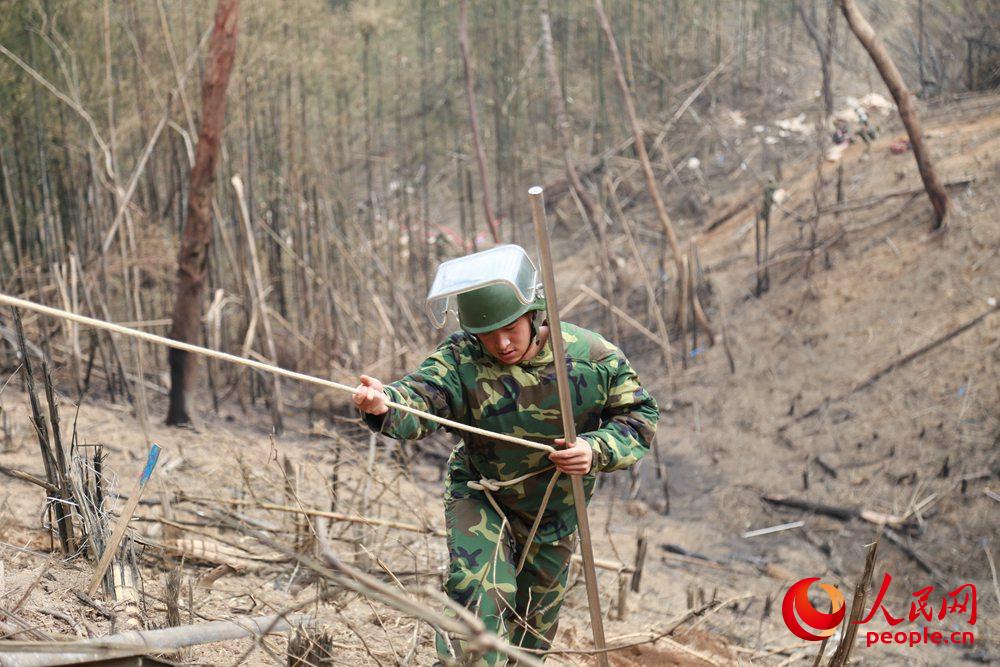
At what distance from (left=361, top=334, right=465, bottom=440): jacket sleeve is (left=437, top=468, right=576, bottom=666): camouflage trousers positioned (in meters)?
0.28

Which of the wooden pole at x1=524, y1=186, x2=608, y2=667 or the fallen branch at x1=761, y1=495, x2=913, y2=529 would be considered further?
the fallen branch at x1=761, y1=495, x2=913, y2=529

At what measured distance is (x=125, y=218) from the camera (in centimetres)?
728

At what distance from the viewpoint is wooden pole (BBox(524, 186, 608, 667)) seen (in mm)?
2541

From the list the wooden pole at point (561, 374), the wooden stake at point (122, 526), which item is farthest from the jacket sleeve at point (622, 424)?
the wooden stake at point (122, 526)

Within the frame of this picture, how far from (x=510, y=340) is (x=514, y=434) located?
30 centimetres

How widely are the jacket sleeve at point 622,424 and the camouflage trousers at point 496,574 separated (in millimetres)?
380

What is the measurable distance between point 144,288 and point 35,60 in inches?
80.1

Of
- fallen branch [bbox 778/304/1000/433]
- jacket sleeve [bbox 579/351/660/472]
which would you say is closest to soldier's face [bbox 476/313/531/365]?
jacket sleeve [bbox 579/351/660/472]

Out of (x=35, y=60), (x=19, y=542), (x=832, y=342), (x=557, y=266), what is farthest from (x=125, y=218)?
(x=557, y=266)

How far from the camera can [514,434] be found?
3.10 m

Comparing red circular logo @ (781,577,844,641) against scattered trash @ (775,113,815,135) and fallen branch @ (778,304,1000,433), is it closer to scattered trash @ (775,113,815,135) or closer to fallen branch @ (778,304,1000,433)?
fallen branch @ (778,304,1000,433)

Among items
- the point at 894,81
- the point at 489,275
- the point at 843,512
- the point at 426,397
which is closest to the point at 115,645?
the point at 426,397

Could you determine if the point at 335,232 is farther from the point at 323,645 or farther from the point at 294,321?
the point at 323,645

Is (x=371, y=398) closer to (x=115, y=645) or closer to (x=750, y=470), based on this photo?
(x=115, y=645)
